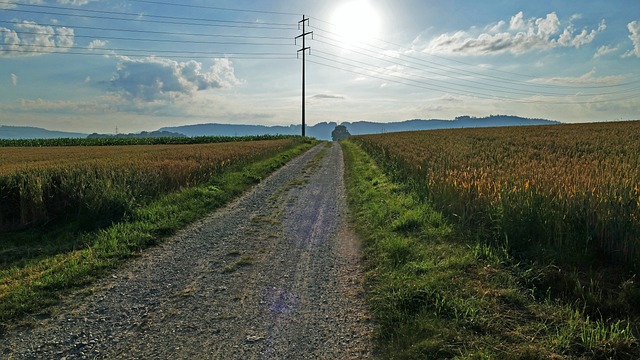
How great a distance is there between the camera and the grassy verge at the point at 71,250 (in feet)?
16.4

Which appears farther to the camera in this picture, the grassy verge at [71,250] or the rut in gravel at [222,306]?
the grassy verge at [71,250]

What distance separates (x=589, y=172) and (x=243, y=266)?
7527 millimetres

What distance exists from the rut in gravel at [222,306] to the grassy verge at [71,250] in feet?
1.38

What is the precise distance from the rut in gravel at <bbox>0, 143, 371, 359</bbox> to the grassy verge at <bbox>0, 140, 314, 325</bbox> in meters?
0.42

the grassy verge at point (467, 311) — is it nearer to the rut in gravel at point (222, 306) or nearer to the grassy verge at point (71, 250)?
the rut in gravel at point (222, 306)

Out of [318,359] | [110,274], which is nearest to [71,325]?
[110,274]

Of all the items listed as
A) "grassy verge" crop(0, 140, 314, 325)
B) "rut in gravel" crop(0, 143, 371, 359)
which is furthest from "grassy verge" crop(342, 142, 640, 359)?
"grassy verge" crop(0, 140, 314, 325)

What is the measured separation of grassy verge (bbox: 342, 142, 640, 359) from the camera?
132 inches

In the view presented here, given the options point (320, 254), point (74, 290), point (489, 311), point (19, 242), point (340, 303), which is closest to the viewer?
point (489, 311)

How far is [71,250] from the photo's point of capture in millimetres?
7137

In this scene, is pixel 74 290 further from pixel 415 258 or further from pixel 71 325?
pixel 415 258

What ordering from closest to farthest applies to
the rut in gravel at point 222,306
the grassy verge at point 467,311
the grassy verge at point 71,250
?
the grassy verge at point 467,311, the rut in gravel at point 222,306, the grassy verge at point 71,250

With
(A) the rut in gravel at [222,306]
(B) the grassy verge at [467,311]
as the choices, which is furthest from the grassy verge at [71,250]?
(B) the grassy verge at [467,311]

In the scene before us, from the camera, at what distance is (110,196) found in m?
9.46
